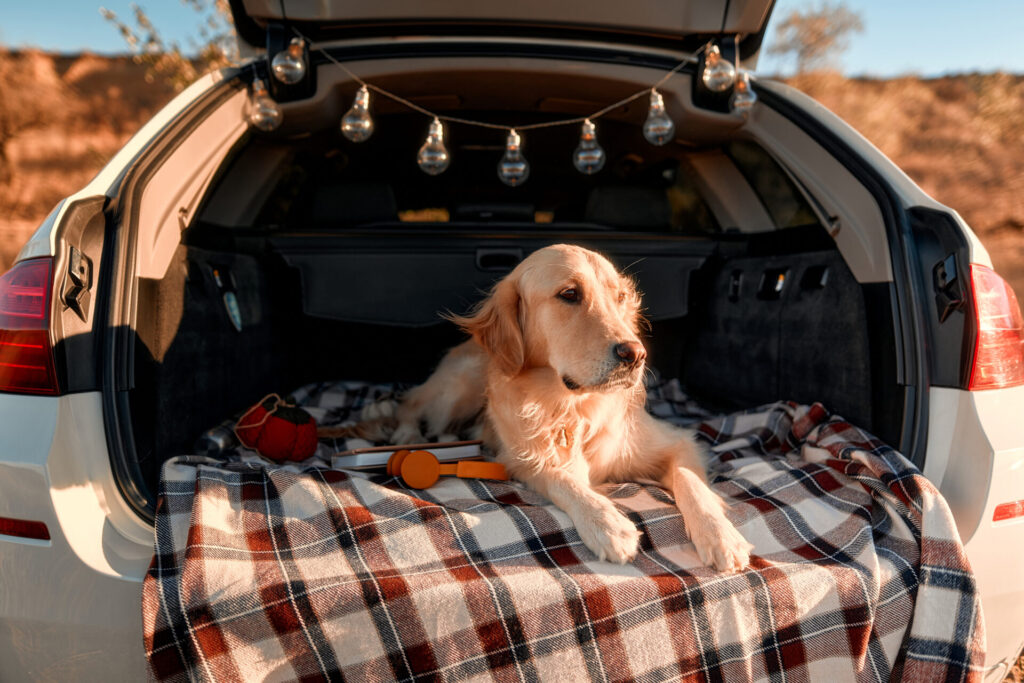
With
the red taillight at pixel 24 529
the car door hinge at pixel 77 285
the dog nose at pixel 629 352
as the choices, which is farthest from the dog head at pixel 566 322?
the red taillight at pixel 24 529

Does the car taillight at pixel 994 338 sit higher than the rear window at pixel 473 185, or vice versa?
the rear window at pixel 473 185

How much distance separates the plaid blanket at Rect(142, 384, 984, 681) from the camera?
1.22 meters

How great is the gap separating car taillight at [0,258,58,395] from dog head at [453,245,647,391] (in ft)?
4.22

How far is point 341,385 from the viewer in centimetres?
320

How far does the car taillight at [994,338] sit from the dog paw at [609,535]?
990 mm

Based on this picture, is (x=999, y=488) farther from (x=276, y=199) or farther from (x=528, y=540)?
(x=276, y=199)


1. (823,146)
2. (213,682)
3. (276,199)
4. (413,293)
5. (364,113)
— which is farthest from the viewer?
(276,199)

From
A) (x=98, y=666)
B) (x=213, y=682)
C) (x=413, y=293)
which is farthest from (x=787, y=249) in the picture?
(x=98, y=666)

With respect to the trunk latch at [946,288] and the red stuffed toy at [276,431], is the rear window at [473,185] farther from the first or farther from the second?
the red stuffed toy at [276,431]

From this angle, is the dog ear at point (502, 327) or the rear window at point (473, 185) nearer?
the dog ear at point (502, 327)

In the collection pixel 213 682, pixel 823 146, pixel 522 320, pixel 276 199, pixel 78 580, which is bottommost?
pixel 213 682

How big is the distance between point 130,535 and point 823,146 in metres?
2.42

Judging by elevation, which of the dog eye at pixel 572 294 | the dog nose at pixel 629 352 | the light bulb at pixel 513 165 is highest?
the light bulb at pixel 513 165

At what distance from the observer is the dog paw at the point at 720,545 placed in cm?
138
